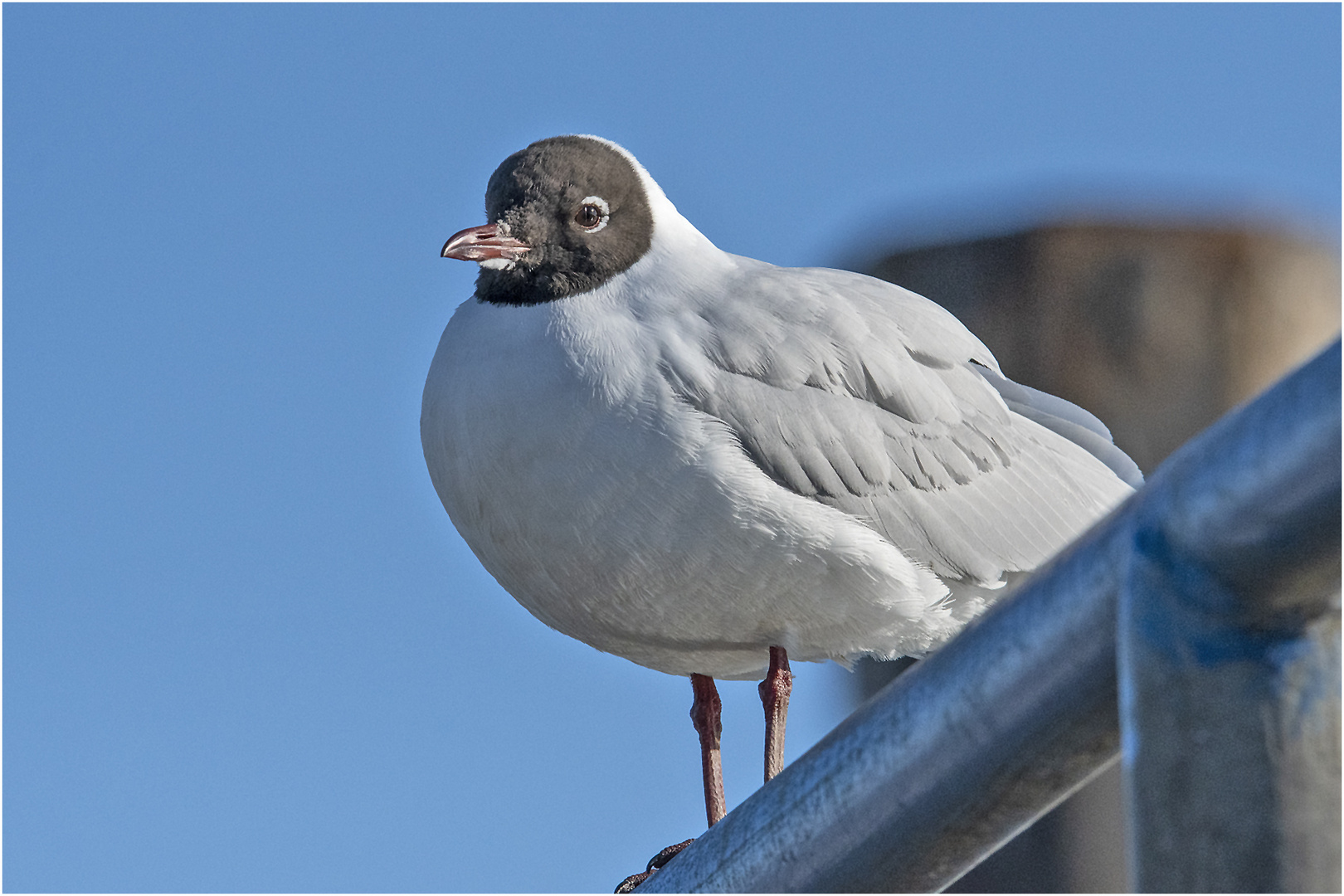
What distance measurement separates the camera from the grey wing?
9.50 ft

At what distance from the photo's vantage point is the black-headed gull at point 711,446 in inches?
105

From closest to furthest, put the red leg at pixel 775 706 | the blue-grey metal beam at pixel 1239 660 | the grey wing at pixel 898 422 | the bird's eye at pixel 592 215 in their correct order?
the blue-grey metal beam at pixel 1239 660, the grey wing at pixel 898 422, the bird's eye at pixel 592 215, the red leg at pixel 775 706

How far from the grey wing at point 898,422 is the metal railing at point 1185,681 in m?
1.83

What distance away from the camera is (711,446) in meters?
2.73

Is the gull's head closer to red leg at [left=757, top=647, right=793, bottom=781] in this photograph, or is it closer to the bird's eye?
the bird's eye

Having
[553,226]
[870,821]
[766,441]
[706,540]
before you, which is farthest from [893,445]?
[870,821]

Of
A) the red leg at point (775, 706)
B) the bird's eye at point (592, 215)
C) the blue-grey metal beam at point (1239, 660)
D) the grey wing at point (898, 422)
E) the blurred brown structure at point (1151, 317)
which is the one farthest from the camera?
the blurred brown structure at point (1151, 317)

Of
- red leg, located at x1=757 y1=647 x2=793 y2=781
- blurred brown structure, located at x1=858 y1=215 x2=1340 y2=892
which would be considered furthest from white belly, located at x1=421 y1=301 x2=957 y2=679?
blurred brown structure, located at x1=858 y1=215 x2=1340 y2=892

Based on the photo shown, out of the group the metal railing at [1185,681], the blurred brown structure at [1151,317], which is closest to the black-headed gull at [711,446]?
the blurred brown structure at [1151,317]

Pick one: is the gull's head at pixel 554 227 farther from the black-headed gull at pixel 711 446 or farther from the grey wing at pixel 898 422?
the grey wing at pixel 898 422

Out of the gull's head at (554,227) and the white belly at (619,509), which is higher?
the gull's head at (554,227)

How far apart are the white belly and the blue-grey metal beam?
1.87 m

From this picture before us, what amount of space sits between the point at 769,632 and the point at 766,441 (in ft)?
1.18

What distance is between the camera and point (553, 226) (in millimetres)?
2980
